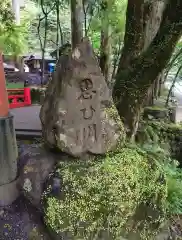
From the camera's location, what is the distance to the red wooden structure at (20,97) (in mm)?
6781

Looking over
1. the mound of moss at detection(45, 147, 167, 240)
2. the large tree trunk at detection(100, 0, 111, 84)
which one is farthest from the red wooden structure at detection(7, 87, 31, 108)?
the mound of moss at detection(45, 147, 167, 240)

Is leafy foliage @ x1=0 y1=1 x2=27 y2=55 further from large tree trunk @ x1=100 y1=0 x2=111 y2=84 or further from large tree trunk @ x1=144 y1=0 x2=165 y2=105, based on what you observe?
large tree trunk @ x1=144 y1=0 x2=165 y2=105

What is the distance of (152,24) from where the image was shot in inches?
169

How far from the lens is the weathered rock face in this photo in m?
2.07

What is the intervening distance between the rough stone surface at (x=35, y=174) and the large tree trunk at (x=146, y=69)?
5.18 feet

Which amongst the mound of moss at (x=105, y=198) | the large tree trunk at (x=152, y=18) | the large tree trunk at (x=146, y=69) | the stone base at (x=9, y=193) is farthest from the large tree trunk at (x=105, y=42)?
the stone base at (x=9, y=193)

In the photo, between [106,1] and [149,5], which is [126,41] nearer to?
[149,5]

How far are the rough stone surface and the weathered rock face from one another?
130mm

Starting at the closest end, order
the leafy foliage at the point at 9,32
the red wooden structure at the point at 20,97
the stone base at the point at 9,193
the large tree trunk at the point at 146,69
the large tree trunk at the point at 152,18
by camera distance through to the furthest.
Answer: the stone base at the point at 9,193
the large tree trunk at the point at 146,69
the large tree trunk at the point at 152,18
the red wooden structure at the point at 20,97
the leafy foliage at the point at 9,32

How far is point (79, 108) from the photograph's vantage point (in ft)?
6.94

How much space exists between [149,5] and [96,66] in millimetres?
2511

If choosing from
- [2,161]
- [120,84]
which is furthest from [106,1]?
[2,161]

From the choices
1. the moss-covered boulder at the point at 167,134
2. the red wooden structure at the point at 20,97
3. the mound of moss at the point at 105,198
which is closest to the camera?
the mound of moss at the point at 105,198

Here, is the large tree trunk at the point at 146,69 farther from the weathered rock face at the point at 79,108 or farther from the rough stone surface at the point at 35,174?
the rough stone surface at the point at 35,174
